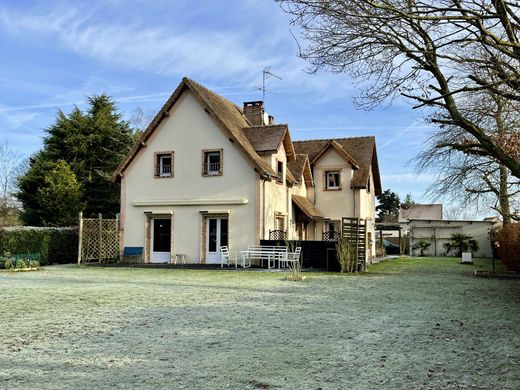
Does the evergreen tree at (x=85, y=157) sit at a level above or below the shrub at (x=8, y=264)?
above

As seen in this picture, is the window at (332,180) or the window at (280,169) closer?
the window at (280,169)

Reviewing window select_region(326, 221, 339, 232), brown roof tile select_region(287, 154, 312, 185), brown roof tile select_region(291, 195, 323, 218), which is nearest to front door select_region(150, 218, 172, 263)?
brown roof tile select_region(291, 195, 323, 218)

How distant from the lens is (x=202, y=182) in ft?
77.2

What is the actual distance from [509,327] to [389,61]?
5.64 metres

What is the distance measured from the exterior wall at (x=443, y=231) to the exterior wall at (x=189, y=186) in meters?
23.4

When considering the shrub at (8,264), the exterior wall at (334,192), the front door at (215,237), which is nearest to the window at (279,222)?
the front door at (215,237)

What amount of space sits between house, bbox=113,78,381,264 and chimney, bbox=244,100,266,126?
241cm

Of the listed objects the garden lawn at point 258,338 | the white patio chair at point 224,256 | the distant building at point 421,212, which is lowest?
the garden lawn at point 258,338

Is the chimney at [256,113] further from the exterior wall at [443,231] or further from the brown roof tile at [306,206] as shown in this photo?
the exterior wall at [443,231]

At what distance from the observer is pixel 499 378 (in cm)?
520

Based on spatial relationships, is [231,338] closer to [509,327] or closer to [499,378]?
[499,378]

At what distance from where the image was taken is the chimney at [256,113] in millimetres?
29227

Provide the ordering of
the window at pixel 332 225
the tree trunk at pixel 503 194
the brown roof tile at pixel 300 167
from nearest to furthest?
the tree trunk at pixel 503 194
the brown roof tile at pixel 300 167
the window at pixel 332 225

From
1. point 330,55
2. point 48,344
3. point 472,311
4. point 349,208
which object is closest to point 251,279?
point 472,311
